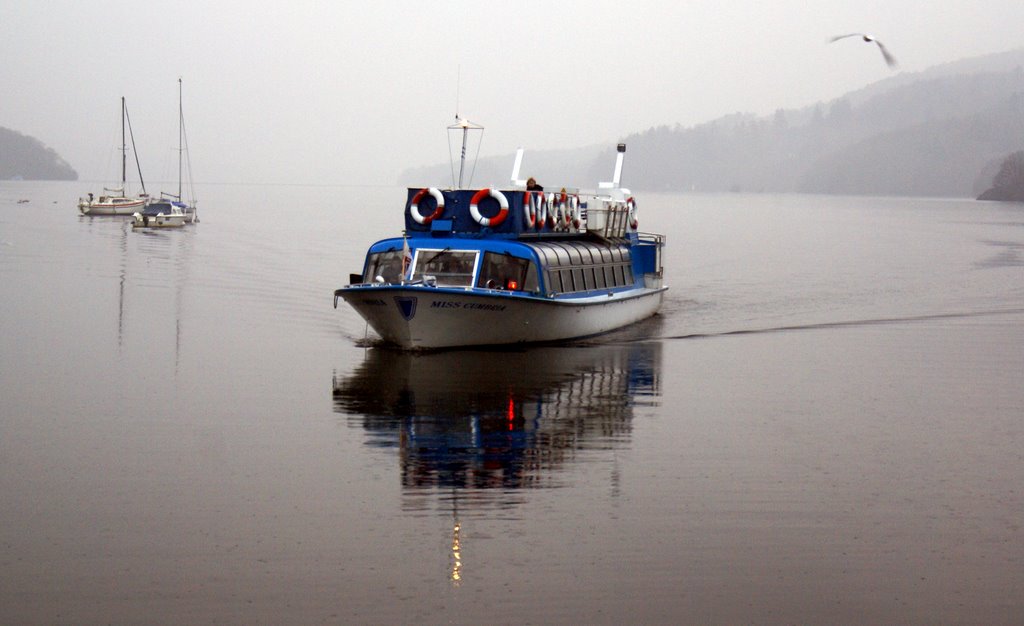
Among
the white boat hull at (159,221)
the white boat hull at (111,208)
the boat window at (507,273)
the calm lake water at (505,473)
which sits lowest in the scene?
the calm lake water at (505,473)

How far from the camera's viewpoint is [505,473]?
65.7 ft

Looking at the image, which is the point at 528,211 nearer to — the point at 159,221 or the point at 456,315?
the point at 456,315

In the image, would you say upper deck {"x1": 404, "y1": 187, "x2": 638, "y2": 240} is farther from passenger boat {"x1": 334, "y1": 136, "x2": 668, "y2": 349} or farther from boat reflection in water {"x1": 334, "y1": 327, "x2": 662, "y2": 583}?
boat reflection in water {"x1": 334, "y1": 327, "x2": 662, "y2": 583}

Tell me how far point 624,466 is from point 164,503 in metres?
7.44

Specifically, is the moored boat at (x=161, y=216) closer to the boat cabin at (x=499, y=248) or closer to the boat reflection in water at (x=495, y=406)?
the boat cabin at (x=499, y=248)

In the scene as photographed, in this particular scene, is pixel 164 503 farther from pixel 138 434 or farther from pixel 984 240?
pixel 984 240

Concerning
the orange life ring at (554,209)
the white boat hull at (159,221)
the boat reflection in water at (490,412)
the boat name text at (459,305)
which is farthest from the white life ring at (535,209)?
the white boat hull at (159,221)

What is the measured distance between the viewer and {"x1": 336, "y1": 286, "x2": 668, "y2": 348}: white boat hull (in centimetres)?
3172

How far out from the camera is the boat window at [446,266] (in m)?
32.9

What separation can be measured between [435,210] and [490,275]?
3.36 m

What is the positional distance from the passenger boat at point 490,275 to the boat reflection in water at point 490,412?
30.3 inches

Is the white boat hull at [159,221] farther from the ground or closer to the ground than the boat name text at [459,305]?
farther from the ground

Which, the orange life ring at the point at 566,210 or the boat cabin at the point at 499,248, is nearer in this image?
the boat cabin at the point at 499,248

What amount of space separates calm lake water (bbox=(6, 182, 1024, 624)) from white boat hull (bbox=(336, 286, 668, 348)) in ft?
1.76
